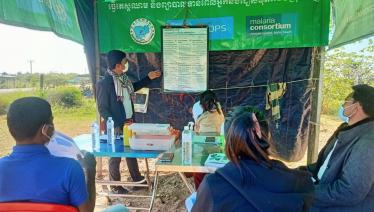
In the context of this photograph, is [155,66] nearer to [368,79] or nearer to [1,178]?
[1,178]

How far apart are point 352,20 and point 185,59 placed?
2118mm

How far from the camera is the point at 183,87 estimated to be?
4.58 metres

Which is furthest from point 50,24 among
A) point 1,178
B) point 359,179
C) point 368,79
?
point 368,79

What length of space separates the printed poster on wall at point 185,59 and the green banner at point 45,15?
117cm

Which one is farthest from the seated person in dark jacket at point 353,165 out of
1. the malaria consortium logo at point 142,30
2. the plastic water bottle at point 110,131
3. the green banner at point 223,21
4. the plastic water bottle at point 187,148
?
the malaria consortium logo at point 142,30

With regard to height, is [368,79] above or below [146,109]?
above

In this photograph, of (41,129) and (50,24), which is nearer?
(41,129)

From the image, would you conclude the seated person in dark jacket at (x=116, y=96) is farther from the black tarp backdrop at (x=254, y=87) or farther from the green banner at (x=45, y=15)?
the black tarp backdrop at (x=254, y=87)

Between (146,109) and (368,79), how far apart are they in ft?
18.1

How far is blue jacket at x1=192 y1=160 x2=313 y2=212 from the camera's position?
122 cm

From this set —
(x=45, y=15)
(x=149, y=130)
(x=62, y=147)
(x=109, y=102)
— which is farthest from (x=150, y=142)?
(x=45, y=15)

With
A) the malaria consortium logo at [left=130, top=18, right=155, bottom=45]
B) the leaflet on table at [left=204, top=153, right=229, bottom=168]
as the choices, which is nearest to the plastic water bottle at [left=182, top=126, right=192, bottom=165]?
the leaflet on table at [left=204, top=153, right=229, bottom=168]

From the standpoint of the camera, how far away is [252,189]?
1221 millimetres

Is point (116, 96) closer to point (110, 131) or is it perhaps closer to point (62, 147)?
point (110, 131)
